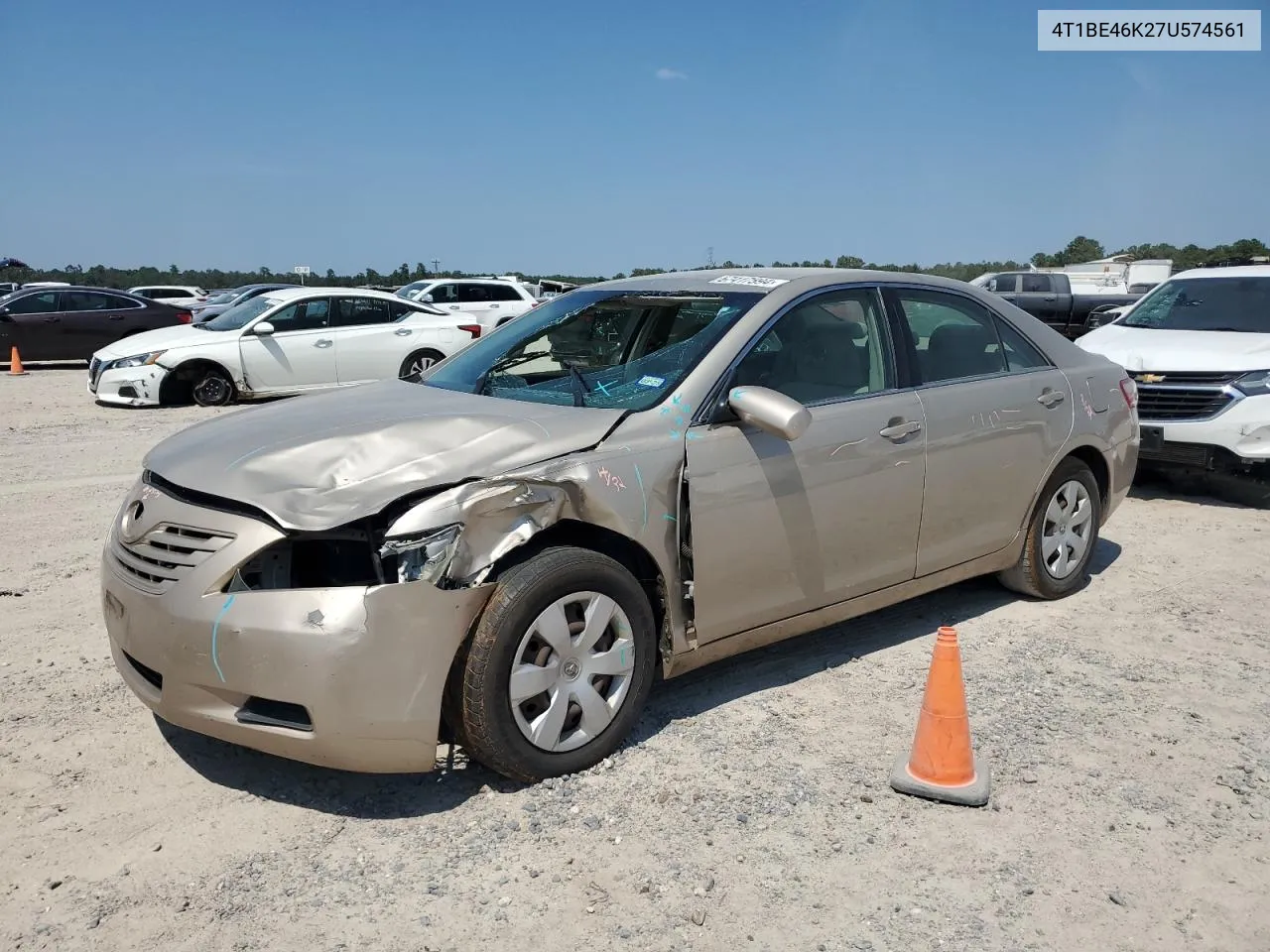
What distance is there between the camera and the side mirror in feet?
12.5

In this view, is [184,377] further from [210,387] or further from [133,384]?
[133,384]

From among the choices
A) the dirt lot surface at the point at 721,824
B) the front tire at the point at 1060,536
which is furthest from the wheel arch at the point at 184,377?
the front tire at the point at 1060,536

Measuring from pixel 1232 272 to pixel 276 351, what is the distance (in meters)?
10.8

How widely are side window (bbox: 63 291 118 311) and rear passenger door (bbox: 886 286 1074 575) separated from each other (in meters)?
18.2

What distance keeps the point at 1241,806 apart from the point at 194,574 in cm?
351

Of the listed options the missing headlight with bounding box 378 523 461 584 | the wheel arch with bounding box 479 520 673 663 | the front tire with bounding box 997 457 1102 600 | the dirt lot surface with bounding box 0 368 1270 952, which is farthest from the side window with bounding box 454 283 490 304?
the missing headlight with bounding box 378 523 461 584

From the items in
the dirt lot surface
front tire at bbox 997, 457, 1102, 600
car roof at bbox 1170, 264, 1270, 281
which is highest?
car roof at bbox 1170, 264, 1270, 281

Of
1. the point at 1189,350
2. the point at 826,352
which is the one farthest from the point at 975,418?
the point at 1189,350

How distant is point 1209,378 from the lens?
7953 millimetres

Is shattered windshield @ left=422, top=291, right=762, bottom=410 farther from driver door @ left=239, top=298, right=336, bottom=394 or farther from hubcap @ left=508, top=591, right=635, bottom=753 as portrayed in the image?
driver door @ left=239, top=298, right=336, bottom=394

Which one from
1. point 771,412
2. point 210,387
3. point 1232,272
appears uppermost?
point 1232,272

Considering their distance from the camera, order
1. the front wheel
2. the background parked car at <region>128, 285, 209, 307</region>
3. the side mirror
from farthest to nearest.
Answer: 1. the background parked car at <region>128, 285, 209, 307</region>
2. the front wheel
3. the side mirror

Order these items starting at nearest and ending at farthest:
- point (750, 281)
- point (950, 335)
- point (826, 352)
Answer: point (826, 352)
point (750, 281)
point (950, 335)

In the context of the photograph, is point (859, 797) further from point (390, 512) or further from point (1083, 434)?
point (1083, 434)
